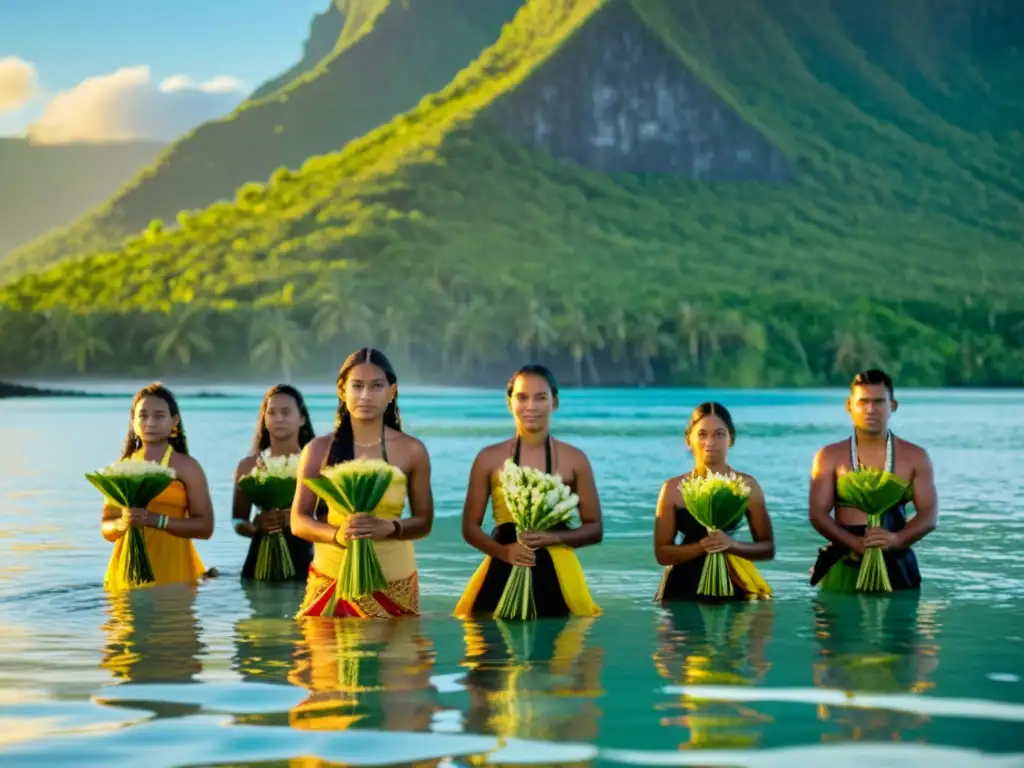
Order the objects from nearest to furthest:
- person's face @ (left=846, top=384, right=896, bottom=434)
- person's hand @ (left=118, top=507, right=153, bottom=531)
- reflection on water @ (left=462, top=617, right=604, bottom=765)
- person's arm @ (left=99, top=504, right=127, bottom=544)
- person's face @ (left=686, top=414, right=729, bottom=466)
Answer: reflection on water @ (left=462, top=617, right=604, bottom=765)
person's face @ (left=686, top=414, right=729, bottom=466)
person's face @ (left=846, top=384, right=896, bottom=434)
person's hand @ (left=118, top=507, right=153, bottom=531)
person's arm @ (left=99, top=504, right=127, bottom=544)

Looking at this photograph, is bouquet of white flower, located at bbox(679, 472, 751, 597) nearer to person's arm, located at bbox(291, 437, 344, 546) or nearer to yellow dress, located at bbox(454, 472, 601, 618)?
yellow dress, located at bbox(454, 472, 601, 618)

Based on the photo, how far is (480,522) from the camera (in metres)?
10.2

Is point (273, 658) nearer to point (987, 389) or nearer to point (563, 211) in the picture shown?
point (987, 389)

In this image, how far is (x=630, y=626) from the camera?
1148 centimetres

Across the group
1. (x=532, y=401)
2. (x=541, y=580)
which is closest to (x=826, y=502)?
(x=541, y=580)

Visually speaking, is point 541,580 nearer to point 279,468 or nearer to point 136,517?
point 279,468

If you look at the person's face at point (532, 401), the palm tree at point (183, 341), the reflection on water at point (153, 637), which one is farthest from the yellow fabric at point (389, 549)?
the palm tree at point (183, 341)

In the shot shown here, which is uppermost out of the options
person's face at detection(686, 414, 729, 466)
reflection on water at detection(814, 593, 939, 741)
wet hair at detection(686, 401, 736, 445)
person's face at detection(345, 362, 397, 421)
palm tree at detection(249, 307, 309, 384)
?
palm tree at detection(249, 307, 309, 384)

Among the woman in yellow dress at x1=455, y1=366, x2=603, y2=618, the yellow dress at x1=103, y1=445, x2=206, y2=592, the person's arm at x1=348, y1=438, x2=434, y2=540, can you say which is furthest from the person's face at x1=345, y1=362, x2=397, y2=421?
the yellow dress at x1=103, y1=445, x2=206, y2=592

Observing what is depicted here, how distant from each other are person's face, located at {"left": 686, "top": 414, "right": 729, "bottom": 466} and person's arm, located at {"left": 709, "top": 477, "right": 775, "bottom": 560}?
10.2 inches

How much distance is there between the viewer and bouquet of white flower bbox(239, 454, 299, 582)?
42.6 feet

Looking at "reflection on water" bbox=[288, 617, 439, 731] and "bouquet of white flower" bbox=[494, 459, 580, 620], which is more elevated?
"bouquet of white flower" bbox=[494, 459, 580, 620]

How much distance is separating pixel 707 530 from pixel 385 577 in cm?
247

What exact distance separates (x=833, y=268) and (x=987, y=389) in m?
26.8
